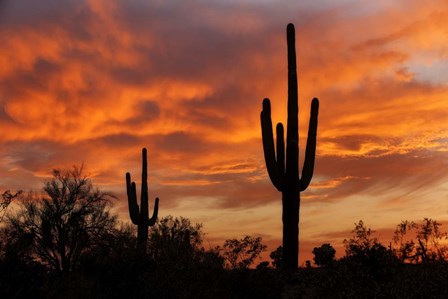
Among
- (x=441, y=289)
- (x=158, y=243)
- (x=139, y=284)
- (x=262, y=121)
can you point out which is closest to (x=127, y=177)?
(x=158, y=243)

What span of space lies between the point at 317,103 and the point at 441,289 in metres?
9.75

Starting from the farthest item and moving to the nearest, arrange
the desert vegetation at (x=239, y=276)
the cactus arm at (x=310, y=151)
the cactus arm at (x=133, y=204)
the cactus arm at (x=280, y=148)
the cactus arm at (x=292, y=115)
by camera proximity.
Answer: the cactus arm at (x=133, y=204) < the cactus arm at (x=310, y=151) < the cactus arm at (x=280, y=148) < the cactus arm at (x=292, y=115) < the desert vegetation at (x=239, y=276)

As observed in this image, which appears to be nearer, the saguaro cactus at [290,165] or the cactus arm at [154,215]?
the saguaro cactus at [290,165]

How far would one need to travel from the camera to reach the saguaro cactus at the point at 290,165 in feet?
67.2

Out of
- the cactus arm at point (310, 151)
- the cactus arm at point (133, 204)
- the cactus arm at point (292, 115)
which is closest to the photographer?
the cactus arm at point (292, 115)

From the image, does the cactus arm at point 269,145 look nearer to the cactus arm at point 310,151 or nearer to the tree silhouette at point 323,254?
the cactus arm at point 310,151

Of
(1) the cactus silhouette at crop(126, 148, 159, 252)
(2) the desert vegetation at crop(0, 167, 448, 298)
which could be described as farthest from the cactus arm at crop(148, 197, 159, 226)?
(2) the desert vegetation at crop(0, 167, 448, 298)

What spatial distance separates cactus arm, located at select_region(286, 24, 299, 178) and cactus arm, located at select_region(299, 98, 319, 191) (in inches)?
19.4

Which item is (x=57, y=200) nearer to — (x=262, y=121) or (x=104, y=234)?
(x=104, y=234)

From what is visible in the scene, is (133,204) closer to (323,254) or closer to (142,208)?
(142,208)

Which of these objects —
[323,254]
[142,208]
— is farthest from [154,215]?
[323,254]

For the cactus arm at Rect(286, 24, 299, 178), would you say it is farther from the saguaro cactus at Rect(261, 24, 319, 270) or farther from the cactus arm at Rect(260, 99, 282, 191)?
the cactus arm at Rect(260, 99, 282, 191)

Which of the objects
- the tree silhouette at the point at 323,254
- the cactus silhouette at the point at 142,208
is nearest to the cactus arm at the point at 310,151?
the tree silhouette at the point at 323,254

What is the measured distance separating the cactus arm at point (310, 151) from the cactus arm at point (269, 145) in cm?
97
